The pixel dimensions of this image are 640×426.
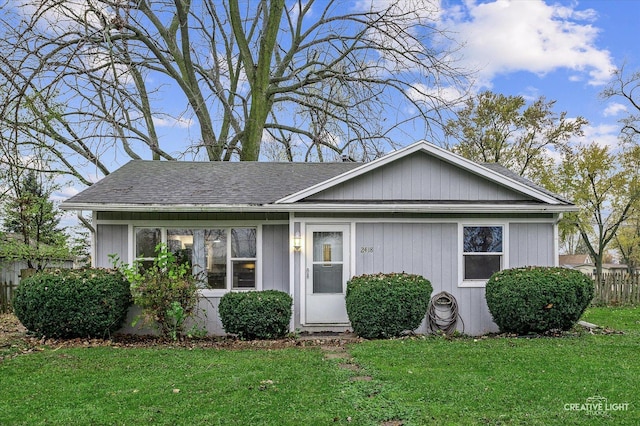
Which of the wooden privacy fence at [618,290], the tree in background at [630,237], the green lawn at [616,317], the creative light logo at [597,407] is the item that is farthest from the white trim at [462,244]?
the tree in background at [630,237]

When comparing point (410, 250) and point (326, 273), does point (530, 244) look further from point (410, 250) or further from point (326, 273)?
point (326, 273)

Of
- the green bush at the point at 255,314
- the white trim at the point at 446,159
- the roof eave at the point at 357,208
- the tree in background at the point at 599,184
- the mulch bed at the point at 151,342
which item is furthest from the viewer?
the tree in background at the point at 599,184

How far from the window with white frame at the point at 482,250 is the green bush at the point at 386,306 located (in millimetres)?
1512

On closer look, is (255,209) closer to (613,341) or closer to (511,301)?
(511,301)

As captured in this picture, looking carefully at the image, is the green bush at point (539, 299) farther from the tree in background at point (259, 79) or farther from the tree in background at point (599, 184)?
the tree in background at point (599, 184)

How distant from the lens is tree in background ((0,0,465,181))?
46.4 ft

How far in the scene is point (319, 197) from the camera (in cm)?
967

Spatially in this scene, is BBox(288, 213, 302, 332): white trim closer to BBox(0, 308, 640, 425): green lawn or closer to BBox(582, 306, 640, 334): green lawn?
BBox(0, 308, 640, 425): green lawn

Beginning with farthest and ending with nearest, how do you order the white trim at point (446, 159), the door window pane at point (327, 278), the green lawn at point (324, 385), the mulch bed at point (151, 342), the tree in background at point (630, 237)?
the tree in background at point (630, 237) < the door window pane at point (327, 278) < the white trim at point (446, 159) < the mulch bed at point (151, 342) < the green lawn at point (324, 385)

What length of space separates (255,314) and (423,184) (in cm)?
426

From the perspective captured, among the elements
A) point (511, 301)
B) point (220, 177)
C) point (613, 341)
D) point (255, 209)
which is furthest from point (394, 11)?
point (613, 341)

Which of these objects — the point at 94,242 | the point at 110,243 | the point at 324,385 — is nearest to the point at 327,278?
the point at 324,385

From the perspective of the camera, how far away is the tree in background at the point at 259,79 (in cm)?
1414

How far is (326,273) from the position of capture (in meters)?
9.76
